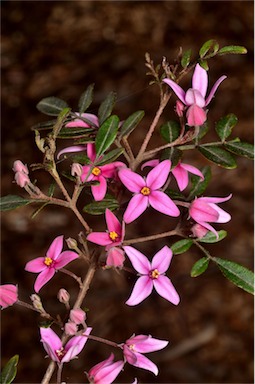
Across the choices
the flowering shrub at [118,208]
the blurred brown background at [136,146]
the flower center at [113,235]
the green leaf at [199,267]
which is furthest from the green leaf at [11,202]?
the blurred brown background at [136,146]

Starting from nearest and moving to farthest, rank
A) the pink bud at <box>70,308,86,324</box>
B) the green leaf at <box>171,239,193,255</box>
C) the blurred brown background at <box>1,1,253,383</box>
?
1. the pink bud at <box>70,308,86,324</box>
2. the green leaf at <box>171,239,193,255</box>
3. the blurred brown background at <box>1,1,253,383</box>

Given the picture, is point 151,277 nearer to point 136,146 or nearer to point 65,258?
point 65,258

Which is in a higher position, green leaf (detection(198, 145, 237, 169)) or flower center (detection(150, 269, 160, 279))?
green leaf (detection(198, 145, 237, 169))

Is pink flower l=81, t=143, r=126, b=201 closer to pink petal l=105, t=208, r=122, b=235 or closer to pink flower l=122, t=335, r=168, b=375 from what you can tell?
pink petal l=105, t=208, r=122, b=235

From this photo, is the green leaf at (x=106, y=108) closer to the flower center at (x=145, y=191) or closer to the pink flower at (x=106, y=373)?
the flower center at (x=145, y=191)

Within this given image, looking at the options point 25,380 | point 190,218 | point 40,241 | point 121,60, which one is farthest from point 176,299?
point 121,60

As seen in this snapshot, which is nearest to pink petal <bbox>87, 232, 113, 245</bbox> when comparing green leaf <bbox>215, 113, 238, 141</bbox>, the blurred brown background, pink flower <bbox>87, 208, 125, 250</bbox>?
pink flower <bbox>87, 208, 125, 250</bbox>
